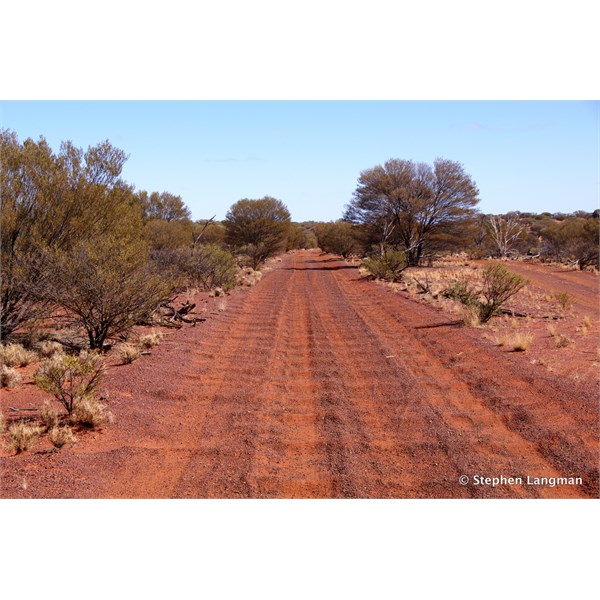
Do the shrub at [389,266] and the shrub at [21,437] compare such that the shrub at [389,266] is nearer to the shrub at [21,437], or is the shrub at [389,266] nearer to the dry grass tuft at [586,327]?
the dry grass tuft at [586,327]

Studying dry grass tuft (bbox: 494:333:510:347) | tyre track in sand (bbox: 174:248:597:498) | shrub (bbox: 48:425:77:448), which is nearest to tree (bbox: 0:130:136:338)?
tyre track in sand (bbox: 174:248:597:498)

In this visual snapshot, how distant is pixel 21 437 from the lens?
5.88 meters

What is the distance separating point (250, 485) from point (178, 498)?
70 centimetres

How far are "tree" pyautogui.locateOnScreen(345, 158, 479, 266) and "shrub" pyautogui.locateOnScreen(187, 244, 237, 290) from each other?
642 inches

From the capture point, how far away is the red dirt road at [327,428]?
5.21m

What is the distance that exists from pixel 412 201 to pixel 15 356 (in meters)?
32.1

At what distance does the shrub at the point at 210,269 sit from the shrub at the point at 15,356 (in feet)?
43.8

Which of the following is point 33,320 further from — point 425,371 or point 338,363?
point 425,371

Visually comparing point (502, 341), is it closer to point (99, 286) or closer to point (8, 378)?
point (99, 286)

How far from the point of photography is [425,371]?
9594 mm

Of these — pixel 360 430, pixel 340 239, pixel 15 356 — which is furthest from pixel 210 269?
pixel 340 239

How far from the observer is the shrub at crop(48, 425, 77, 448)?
596 centimetres

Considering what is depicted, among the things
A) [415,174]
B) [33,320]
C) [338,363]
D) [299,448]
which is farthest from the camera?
[415,174]

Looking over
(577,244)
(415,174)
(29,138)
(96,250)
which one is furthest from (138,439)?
(577,244)
